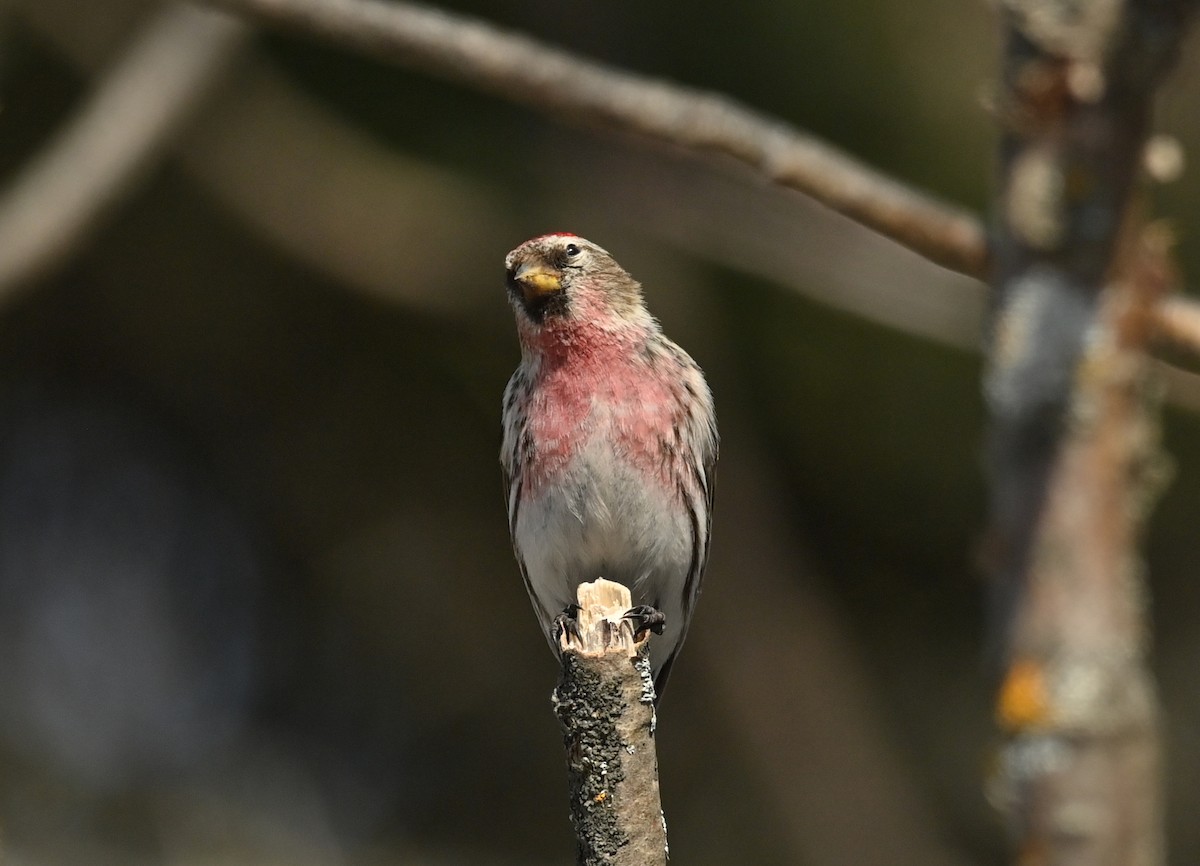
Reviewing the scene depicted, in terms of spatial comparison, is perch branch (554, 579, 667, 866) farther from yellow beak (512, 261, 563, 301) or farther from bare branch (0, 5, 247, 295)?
bare branch (0, 5, 247, 295)

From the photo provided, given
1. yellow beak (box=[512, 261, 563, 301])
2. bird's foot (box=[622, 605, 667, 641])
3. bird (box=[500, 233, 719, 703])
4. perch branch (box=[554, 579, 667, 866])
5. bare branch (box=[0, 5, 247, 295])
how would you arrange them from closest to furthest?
perch branch (box=[554, 579, 667, 866]) → bird's foot (box=[622, 605, 667, 641]) → yellow beak (box=[512, 261, 563, 301]) → bird (box=[500, 233, 719, 703]) → bare branch (box=[0, 5, 247, 295])

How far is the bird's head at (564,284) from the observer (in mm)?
3160

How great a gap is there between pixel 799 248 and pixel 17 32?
3091mm

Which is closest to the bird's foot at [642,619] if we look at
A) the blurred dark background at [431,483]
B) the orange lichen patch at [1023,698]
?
the orange lichen patch at [1023,698]

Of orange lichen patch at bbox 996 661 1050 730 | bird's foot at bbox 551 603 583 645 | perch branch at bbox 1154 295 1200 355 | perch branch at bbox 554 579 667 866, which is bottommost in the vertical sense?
perch branch at bbox 554 579 667 866

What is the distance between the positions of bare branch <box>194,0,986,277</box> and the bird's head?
0.30 metres

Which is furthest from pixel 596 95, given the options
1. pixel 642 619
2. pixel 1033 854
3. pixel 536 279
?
pixel 1033 854

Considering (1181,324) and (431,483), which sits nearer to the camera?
(1181,324)

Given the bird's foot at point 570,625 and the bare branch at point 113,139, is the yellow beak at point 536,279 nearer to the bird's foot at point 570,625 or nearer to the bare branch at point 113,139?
the bird's foot at point 570,625

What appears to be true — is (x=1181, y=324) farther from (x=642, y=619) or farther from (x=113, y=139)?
(x=113, y=139)

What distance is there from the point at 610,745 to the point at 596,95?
1.52 m

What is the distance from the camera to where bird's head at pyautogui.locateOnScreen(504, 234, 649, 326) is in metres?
3.16

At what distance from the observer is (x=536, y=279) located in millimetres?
3172

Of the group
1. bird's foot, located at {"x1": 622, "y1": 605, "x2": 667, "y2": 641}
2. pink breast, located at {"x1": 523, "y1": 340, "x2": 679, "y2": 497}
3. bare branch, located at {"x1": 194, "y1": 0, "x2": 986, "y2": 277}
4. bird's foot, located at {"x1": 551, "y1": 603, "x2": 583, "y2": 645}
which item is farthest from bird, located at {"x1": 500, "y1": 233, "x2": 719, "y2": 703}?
bird's foot, located at {"x1": 551, "y1": 603, "x2": 583, "y2": 645}
